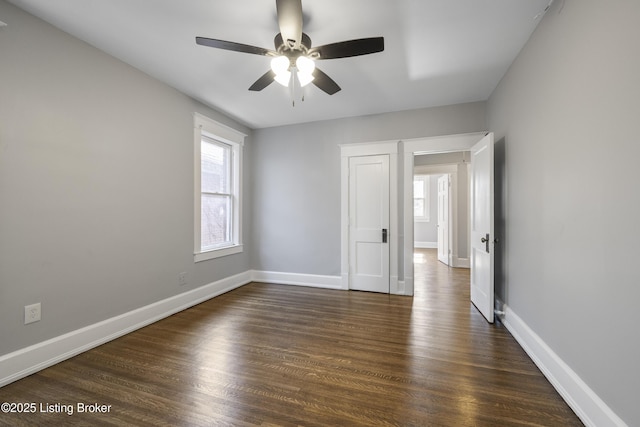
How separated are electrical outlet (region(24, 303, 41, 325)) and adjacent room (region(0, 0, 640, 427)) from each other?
1 cm

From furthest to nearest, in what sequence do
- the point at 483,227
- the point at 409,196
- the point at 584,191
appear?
the point at 409,196 < the point at 483,227 < the point at 584,191

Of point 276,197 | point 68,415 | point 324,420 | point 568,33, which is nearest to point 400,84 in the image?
point 568,33

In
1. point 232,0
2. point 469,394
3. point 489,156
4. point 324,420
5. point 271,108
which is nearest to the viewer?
point 324,420

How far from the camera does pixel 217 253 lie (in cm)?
394

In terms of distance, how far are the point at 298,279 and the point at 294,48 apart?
341cm

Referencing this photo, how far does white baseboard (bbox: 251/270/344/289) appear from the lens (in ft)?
14.0

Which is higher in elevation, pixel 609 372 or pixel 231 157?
pixel 231 157

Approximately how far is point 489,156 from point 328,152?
2223 millimetres

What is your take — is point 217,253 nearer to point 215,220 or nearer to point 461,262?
point 215,220

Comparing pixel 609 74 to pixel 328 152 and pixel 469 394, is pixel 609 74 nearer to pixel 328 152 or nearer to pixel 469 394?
pixel 469 394

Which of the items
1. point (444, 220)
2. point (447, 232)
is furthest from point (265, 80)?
point (444, 220)

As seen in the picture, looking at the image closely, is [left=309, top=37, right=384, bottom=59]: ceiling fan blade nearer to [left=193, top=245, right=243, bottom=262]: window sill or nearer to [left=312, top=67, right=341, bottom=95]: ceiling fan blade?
[left=312, top=67, right=341, bottom=95]: ceiling fan blade

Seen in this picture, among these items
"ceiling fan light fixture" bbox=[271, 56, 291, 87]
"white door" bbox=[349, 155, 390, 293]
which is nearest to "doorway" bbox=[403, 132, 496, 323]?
"white door" bbox=[349, 155, 390, 293]

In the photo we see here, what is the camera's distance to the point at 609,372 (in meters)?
1.37
